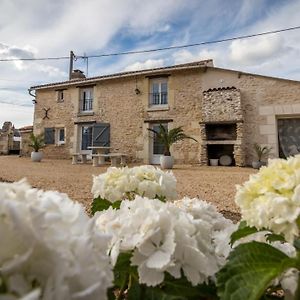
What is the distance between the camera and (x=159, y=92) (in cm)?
1428

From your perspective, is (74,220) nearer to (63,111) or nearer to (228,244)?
(228,244)

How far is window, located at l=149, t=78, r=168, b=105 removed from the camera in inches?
557

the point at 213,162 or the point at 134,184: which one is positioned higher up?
the point at 213,162

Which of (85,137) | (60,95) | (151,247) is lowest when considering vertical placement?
(151,247)

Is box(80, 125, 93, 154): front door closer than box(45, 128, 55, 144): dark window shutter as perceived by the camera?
Yes

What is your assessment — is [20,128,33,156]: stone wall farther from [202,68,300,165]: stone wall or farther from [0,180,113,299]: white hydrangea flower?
[0,180,113,299]: white hydrangea flower

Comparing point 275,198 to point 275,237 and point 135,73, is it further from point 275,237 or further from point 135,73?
point 135,73

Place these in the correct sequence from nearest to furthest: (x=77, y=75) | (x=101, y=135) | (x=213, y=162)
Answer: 1. (x=213, y=162)
2. (x=101, y=135)
3. (x=77, y=75)

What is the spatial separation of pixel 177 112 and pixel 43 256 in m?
13.4

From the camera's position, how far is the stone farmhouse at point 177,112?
12172mm

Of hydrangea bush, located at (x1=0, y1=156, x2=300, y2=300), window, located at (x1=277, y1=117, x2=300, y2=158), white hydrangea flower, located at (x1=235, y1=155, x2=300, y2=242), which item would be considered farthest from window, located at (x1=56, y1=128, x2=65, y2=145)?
white hydrangea flower, located at (x1=235, y1=155, x2=300, y2=242)

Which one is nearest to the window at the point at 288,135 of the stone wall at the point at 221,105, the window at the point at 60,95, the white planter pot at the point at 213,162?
the stone wall at the point at 221,105

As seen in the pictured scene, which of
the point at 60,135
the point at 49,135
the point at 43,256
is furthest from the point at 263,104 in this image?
the point at 43,256

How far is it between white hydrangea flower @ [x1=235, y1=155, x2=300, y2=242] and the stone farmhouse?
1148cm
